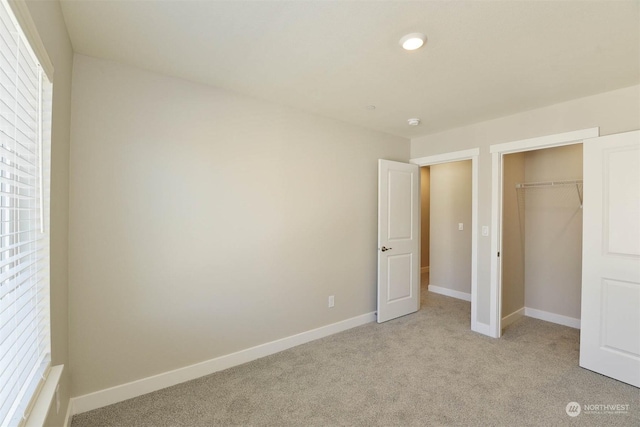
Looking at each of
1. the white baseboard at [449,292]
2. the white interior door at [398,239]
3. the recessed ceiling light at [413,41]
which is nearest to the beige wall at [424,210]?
the white baseboard at [449,292]

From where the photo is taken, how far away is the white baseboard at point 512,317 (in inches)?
141

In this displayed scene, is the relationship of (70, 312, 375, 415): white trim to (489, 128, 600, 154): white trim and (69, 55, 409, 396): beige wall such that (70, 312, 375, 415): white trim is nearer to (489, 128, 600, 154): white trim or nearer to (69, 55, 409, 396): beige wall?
(69, 55, 409, 396): beige wall

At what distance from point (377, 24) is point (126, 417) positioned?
9.57 feet

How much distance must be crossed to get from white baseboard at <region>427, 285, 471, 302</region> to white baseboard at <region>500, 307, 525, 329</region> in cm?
74

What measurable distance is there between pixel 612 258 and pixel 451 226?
2415 millimetres

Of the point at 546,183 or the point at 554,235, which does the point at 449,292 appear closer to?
the point at 554,235

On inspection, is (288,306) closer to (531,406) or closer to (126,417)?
(126,417)

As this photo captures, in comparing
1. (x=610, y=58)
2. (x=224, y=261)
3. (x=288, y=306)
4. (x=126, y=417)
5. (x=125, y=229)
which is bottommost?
(x=126, y=417)

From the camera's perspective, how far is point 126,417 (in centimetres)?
194

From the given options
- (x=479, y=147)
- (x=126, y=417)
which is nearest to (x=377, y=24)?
(x=479, y=147)

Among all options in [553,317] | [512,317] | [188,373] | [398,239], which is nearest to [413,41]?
[398,239]

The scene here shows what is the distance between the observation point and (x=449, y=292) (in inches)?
191

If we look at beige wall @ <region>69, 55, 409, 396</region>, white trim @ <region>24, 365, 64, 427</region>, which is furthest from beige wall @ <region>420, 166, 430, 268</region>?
white trim @ <region>24, 365, 64, 427</region>

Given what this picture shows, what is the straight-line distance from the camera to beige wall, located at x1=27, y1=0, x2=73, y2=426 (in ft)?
4.72
